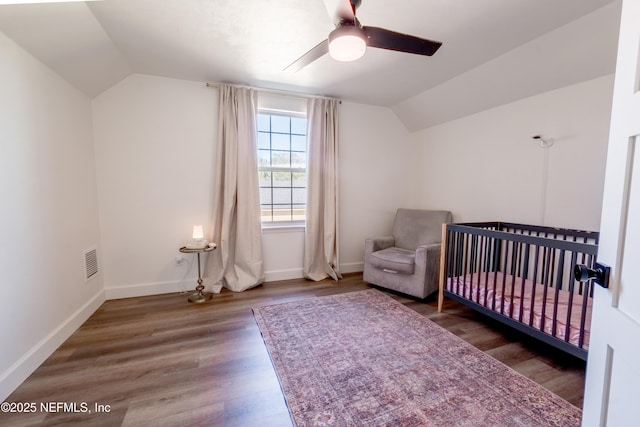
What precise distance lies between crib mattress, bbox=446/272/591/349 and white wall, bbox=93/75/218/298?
113 inches

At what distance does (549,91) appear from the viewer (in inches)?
94.9

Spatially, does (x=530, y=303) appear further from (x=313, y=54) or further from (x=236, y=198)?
(x=236, y=198)

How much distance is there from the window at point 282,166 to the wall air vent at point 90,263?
1.75 metres

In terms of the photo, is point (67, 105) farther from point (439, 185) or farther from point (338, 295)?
point (439, 185)

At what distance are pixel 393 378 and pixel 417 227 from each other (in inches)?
85.2

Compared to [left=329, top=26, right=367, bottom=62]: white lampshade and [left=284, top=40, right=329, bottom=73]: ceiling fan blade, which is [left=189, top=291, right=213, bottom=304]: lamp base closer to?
[left=284, top=40, right=329, bottom=73]: ceiling fan blade

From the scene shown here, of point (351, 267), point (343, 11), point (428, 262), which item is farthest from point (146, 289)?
point (343, 11)

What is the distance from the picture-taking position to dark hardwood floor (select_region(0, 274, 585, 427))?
1.39 meters

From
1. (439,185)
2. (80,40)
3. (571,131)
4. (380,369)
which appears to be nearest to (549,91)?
(571,131)

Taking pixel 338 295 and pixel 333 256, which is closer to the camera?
pixel 338 295

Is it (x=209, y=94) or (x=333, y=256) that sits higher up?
(x=209, y=94)

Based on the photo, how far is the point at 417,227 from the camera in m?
3.45

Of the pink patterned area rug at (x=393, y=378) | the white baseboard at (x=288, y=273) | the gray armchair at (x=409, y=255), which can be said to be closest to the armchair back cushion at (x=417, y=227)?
the gray armchair at (x=409, y=255)

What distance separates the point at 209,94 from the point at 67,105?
4.18 ft
